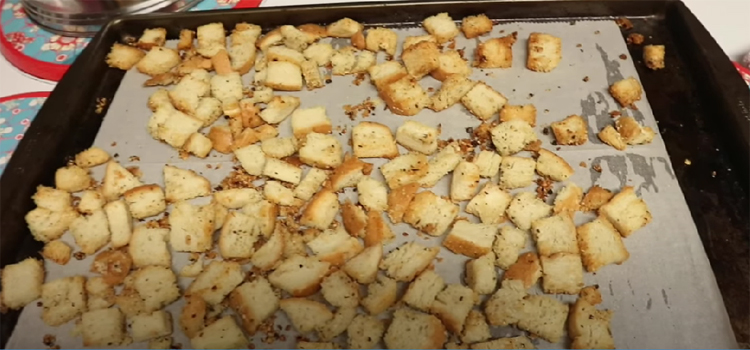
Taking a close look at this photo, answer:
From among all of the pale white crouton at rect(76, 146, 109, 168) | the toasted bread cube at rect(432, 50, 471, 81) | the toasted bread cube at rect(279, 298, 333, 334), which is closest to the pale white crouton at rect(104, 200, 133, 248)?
the pale white crouton at rect(76, 146, 109, 168)

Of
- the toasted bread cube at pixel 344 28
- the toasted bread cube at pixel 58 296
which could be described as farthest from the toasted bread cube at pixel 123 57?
the toasted bread cube at pixel 58 296

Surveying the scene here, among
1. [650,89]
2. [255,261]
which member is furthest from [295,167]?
[650,89]

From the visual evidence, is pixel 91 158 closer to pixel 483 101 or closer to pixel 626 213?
pixel 483 101

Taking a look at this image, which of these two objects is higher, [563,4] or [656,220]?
[563,4]

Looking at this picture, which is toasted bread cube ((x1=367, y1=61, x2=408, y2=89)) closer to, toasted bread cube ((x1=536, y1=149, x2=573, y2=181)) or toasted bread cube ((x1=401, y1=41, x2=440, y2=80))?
toasted bread cube ((x1=401, y1=41, x2=440, y2=80))

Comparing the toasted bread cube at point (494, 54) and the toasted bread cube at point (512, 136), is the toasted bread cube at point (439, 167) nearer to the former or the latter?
the toasted bread cube at point (512, 136)

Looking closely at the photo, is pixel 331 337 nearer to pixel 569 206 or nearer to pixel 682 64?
pixel 569 206
